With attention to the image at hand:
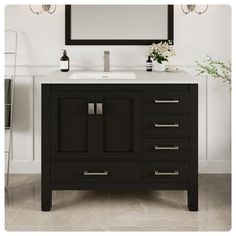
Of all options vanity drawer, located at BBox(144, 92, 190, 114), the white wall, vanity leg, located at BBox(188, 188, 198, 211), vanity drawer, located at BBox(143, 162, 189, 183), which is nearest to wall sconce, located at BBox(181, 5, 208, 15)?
the white wall

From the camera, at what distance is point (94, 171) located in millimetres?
3566

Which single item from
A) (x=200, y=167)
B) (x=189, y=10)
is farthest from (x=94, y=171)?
(x=189, y=10)

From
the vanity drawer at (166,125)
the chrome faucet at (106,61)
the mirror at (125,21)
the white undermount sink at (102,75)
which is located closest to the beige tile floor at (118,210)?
the vanity drawer at (166,125)

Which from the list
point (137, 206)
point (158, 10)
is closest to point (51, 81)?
point (137, 206)

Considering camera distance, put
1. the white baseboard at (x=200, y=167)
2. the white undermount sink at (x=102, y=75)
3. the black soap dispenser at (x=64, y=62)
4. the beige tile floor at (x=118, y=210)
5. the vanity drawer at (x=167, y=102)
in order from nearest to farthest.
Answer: the beige tile floor at (x=118, y=210) < the vanity drawer at (x=167, y=102) < the white undermount sink at (x=102, y=75) < the black soap dispenser at (x=64, y=62) < the white baseboard at (x=200, y=167)

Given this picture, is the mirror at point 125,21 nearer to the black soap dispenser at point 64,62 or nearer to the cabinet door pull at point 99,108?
the black soap dispenser at point 64,62

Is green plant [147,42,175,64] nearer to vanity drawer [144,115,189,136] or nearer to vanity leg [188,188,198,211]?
vanity drawer [144,115,189,136]

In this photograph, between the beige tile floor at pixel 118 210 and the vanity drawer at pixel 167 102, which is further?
the vanity drawer at pixel 167 102

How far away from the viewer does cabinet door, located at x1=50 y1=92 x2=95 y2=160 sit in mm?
3525

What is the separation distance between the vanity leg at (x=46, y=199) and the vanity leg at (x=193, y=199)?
86 centimetres

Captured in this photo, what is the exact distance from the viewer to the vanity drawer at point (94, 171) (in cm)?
356

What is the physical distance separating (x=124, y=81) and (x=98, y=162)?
525 millimetres

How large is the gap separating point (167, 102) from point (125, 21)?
1150mm

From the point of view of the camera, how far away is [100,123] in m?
3.54
